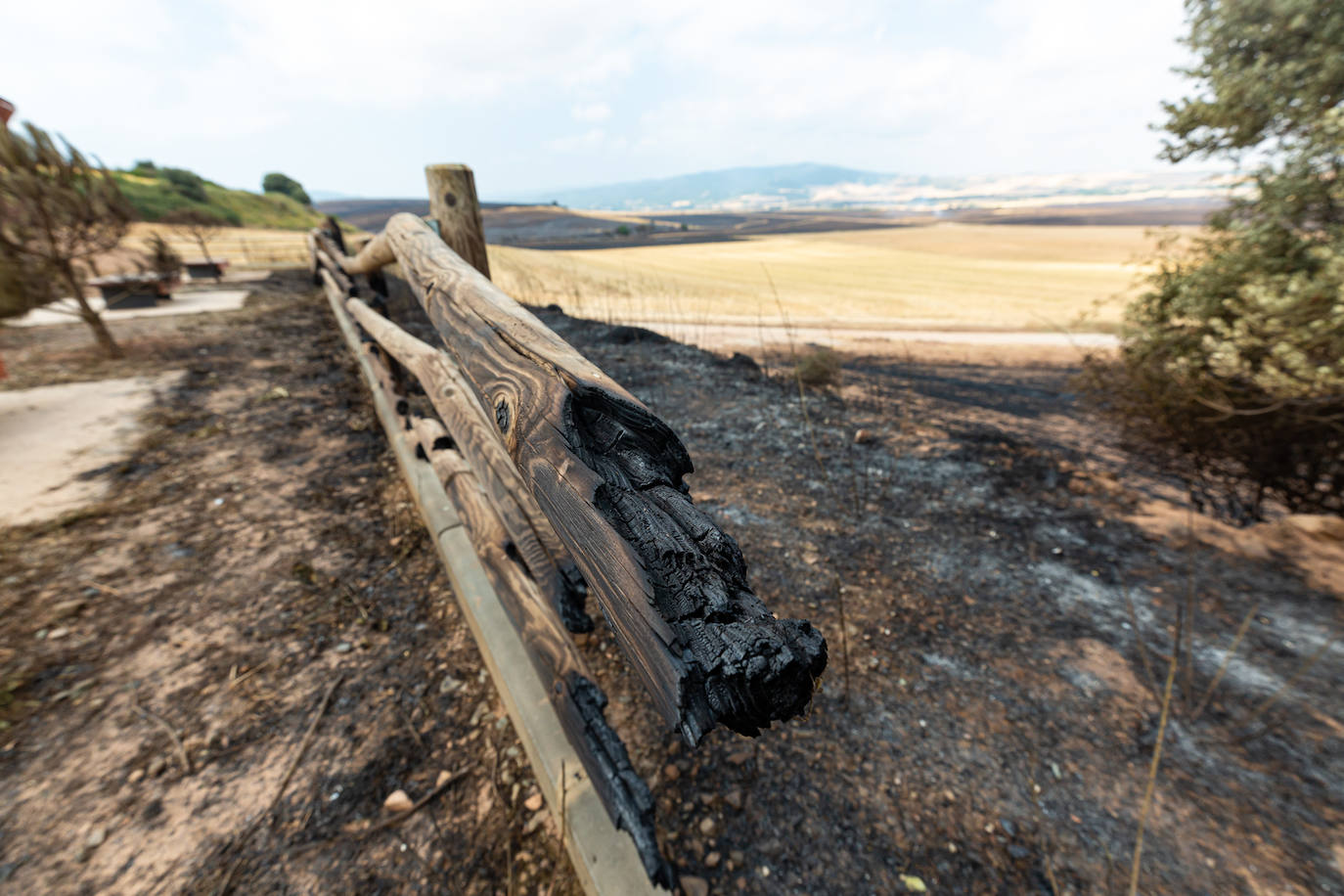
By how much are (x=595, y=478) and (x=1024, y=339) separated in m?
14.5

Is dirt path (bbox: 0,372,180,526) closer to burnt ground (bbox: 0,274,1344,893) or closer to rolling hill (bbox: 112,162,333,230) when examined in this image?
burnt ground (bbox: 0,274,1344,893)

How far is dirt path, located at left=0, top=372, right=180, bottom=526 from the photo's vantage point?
3188mm

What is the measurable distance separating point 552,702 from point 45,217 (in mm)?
7933

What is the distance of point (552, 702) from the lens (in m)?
1.71

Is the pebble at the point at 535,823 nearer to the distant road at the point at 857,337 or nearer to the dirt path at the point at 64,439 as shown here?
the dirt path at the point at 64,439

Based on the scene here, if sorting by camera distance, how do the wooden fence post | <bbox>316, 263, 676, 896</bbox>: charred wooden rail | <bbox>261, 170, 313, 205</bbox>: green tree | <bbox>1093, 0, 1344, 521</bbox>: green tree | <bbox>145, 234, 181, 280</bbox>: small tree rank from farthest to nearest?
<bbox>261, 170, 313, 205</bbox>: green tree < <bbox>145, 234, 181, 280</bbox>: small tree < <bbox>1093, 0, 1344, 521</bbox>: green tree < the wooden fence post < <bbox>316, 263, 676, 896</bbox>: charred wooden rail

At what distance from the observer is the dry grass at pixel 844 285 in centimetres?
1154

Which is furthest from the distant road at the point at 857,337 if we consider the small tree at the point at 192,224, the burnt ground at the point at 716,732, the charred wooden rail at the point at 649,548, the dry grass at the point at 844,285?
the small tree at the point at 192,224

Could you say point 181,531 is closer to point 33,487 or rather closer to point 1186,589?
point 33,487

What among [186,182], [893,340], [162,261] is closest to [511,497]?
[893,340]

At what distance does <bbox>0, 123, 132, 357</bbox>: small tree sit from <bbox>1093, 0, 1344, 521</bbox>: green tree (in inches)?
411

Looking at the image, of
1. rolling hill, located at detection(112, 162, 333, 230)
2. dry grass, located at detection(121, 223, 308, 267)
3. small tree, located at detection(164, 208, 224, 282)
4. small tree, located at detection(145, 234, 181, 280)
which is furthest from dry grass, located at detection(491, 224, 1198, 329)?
rolling hill, located at detection(112, 162, 333, 230)

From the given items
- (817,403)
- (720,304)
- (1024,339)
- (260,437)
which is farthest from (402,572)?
(1024,339)

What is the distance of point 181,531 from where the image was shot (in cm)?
293
